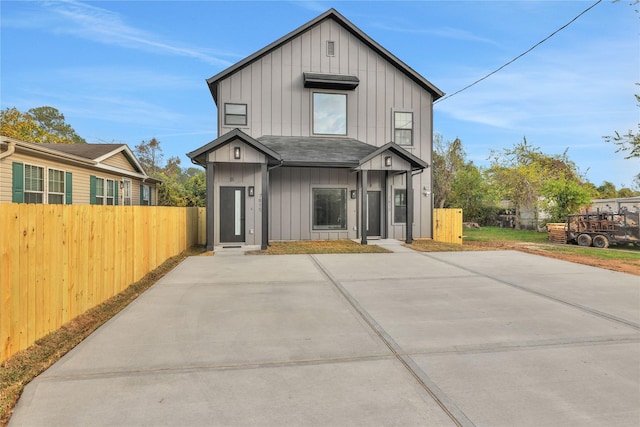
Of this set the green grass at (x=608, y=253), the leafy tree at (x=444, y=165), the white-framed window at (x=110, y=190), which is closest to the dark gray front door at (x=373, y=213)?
the green grass at (x=608, y=253)

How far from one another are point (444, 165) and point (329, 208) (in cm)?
1934

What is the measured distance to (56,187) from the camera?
12109mm

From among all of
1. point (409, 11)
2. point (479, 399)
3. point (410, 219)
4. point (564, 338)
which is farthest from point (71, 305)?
point (409, 11)

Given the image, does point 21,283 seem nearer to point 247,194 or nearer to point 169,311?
point 169,311

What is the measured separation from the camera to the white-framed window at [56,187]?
1172cm

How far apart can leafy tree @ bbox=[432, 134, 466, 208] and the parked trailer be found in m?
12.8

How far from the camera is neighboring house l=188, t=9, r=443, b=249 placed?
1297cm

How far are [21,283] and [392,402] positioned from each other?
3.71m

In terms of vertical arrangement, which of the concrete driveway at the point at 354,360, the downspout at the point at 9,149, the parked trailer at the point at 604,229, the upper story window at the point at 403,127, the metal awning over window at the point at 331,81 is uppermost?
the metal awning over window at the point at 331,81

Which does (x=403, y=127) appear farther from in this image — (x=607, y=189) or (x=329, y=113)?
(x=607, y=189)

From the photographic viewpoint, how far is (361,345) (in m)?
3.45

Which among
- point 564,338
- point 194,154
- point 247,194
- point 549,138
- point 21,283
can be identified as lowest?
point 564,338

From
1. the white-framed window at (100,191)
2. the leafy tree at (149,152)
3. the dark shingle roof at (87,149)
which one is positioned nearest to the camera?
the dark shingle roof at (87,149)

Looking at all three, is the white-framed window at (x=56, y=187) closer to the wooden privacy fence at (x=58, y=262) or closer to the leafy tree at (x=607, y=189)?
the wooden privacy fence at (x=58, y=262)
